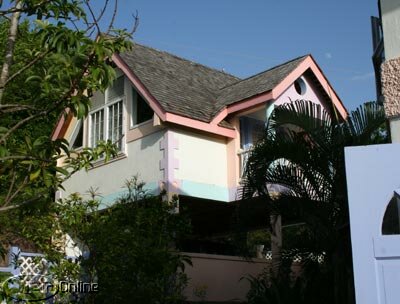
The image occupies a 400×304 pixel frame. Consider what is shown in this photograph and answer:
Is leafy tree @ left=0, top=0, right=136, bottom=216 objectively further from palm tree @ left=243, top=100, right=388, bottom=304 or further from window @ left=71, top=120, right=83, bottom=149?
window @ left=71, top=120, right=83, bottom=149

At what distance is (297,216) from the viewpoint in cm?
920

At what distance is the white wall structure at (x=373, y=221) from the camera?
409 centimetres

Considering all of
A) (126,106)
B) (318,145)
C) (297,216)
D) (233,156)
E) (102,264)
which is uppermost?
(126,106)

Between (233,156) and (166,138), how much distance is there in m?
1.97

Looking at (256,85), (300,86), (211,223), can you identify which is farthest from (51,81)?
(211,223)

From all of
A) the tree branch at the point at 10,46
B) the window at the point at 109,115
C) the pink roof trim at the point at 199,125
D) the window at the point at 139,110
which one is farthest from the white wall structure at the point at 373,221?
the window at the point at 109,115

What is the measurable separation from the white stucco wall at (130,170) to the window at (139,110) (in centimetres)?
63

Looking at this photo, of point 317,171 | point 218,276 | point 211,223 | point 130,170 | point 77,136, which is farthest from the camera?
point 211,223

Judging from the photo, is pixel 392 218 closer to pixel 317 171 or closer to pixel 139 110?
pixel 317 171

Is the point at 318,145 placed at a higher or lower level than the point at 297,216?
higher

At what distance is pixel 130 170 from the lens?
1473cm

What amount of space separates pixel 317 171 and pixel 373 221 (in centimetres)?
455

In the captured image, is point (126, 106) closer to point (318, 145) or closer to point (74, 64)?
point (318, 145)

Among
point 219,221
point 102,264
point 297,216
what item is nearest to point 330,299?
point 297,216
